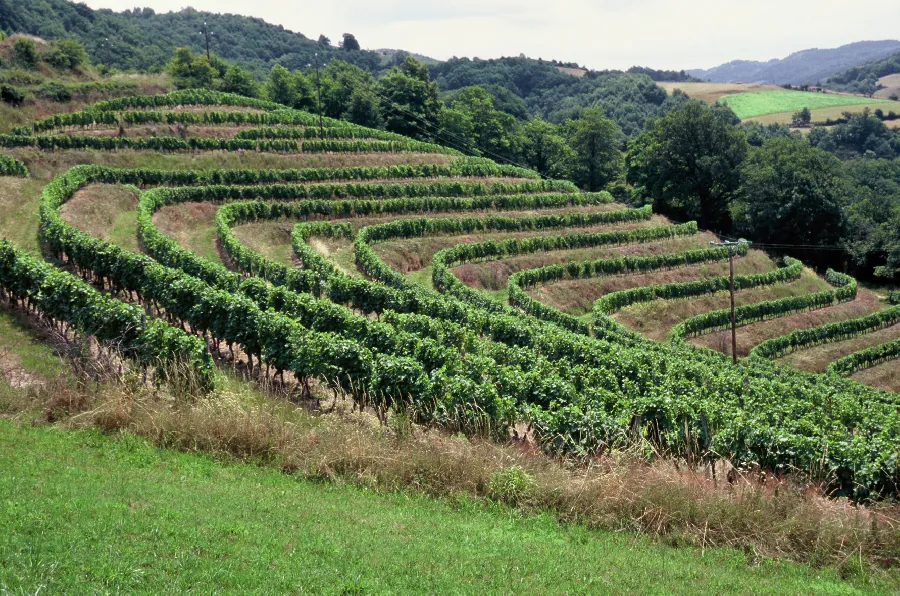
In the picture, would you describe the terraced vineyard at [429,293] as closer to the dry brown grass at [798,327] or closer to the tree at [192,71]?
the dry brown grass at [798,327]

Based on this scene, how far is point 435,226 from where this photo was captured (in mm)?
57625

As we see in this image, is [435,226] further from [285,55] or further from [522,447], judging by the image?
[285,55]

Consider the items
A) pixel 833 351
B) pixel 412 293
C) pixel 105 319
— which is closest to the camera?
pixel 105 319

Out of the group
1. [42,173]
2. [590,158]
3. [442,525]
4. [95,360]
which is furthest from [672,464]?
[590,158]

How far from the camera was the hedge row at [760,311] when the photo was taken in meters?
48.7

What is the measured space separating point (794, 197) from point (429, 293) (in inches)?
2229

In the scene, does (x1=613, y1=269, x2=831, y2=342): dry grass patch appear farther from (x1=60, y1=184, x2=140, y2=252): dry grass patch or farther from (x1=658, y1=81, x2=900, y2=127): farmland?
(x1=658, y1=81, x2=900, y2=127): farmland

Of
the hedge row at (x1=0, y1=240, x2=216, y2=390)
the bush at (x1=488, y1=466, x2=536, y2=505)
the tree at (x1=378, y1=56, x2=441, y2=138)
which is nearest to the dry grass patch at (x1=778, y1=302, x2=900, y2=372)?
the bush at (x1=488, y1=466, x2=536, y2=505)

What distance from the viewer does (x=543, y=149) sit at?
11106 centimetres

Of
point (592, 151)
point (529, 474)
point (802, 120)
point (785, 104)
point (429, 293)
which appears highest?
point (785, 104)

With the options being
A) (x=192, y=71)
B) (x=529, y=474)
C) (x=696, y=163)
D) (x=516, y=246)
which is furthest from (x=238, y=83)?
(x=529, y=474)

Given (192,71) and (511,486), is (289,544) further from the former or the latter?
(192,71)

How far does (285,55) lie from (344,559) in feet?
634

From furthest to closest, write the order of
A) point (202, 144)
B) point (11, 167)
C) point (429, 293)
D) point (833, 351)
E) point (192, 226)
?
point (202, 144) < point (11, 167) < point (192, 226) < point (833, 351) < point (429, 293)
